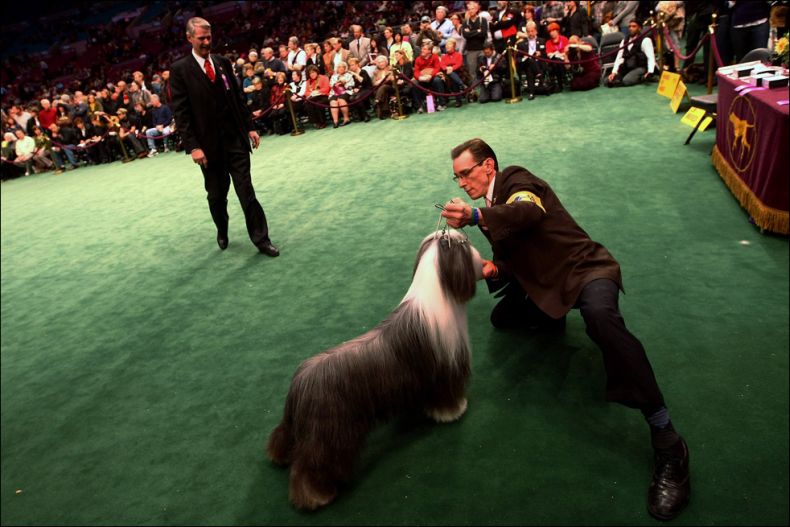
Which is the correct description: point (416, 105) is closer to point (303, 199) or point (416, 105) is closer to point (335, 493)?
point (303, 199)

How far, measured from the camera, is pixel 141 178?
9828mm

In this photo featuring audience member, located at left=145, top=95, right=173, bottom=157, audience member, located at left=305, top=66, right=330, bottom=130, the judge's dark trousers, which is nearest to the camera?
the judge's dark trousers

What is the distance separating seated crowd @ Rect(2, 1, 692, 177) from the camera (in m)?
9.14

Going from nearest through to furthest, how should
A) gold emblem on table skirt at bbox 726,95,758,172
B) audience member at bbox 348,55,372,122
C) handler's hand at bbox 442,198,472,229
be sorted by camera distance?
handler's hand at bbox 442,198,472,229, gold emblem on table skirt at bbox 726,95,758,172, audience member at bbox 348,55,372,122

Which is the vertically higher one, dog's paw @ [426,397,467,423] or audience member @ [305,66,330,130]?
→ audience member @ [305,66,330,130]

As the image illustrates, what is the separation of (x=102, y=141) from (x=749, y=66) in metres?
13.1

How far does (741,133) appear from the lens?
157 inches

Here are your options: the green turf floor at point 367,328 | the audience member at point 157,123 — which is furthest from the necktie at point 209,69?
the audience member at point 157,123

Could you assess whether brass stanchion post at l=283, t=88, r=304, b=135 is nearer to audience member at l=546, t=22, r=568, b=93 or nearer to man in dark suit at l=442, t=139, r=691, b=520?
audience member at l=546, t=22, r=568, b=93

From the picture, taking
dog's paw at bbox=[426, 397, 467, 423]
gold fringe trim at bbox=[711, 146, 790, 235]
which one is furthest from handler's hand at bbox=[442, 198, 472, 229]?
gold fringe trim at bbox=[711, 146, 790, 235]

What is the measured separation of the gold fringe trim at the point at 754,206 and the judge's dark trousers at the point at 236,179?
12.3 feet

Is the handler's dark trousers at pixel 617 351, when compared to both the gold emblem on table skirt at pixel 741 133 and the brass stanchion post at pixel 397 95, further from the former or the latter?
the brass stanchion post at pixel 397 95

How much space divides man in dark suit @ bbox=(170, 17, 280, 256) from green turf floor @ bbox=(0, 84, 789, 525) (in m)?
0.80

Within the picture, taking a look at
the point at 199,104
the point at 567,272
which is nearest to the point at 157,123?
the point at 199,104
